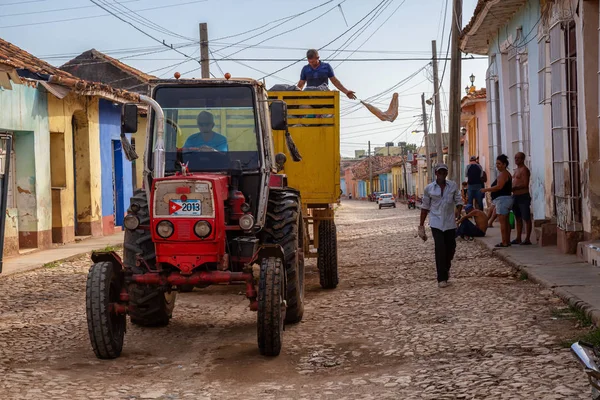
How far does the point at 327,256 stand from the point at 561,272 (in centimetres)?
288

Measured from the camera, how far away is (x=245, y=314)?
31.0ft

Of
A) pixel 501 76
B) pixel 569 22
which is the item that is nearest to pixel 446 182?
pixel 569 22

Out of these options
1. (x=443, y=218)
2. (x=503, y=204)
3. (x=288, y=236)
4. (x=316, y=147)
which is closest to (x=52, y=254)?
(x=316, y=147)

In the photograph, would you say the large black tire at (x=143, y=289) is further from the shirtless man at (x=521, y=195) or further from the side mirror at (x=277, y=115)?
the shirtless man at (x=521, y=195)

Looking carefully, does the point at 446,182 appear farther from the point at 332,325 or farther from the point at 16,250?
the point at 16,250

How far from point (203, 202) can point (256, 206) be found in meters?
0.97

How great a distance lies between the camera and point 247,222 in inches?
296

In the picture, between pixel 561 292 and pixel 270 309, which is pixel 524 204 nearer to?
pixel 561 292

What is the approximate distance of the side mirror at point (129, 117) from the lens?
7750 mm

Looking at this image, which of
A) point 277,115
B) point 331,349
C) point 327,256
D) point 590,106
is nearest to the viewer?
point 331,349

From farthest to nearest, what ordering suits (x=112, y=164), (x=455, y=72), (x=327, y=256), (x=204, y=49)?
(x=204, y=49) → (x=112, y=164) → (x=455, y=72) → (x=327, y=256)

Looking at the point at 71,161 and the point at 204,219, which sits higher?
the point at 71,161

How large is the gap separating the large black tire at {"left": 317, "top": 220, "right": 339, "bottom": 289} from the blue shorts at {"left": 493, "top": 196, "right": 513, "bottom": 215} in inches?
167

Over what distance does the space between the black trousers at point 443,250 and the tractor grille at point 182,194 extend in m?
4.25
